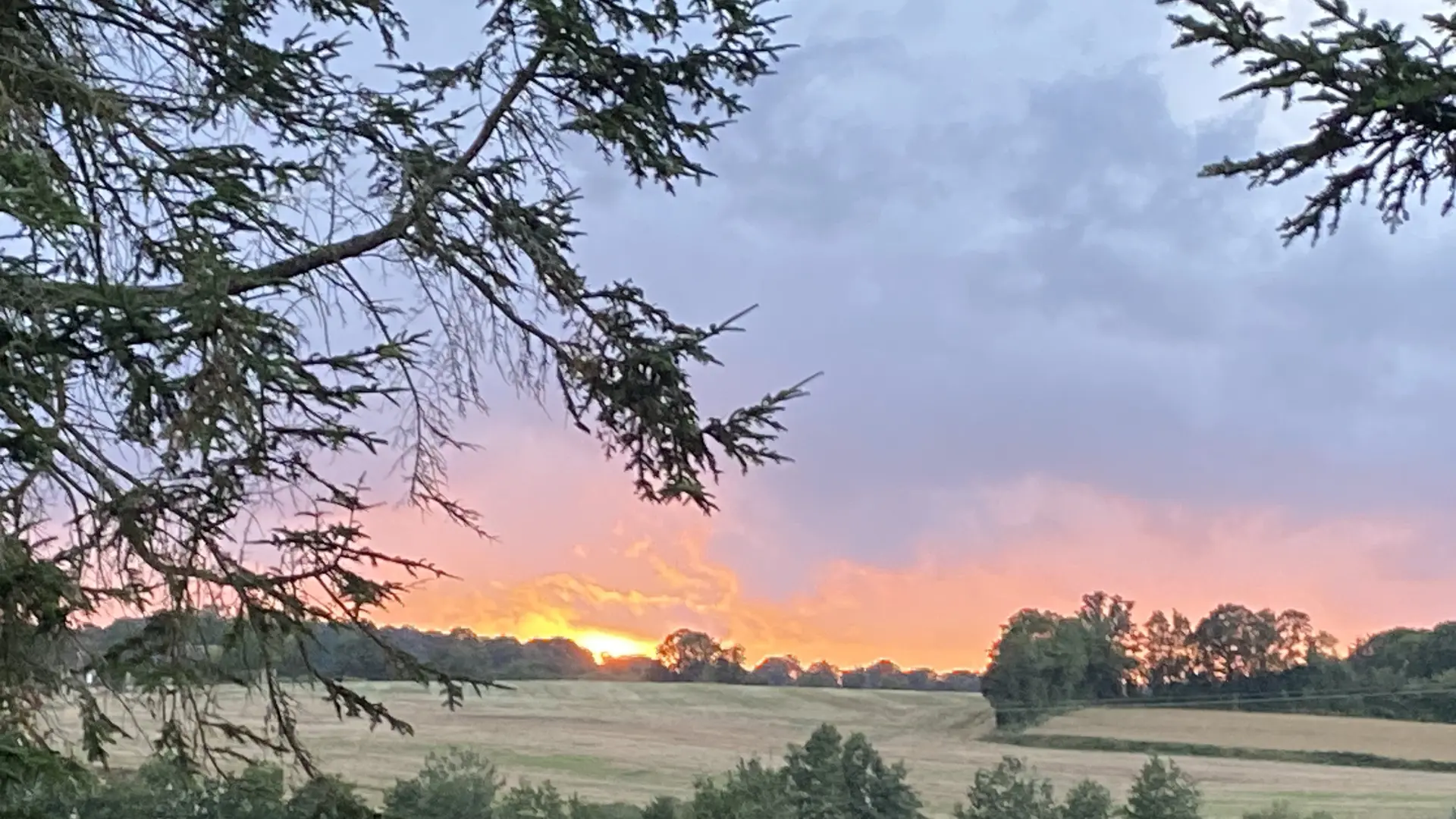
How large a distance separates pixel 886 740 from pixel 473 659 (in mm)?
6287

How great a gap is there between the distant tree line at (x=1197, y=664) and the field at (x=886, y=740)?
0.94ft

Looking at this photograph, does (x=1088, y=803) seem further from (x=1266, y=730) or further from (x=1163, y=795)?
(x=1266, y=730)

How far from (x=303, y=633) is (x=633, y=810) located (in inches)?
253

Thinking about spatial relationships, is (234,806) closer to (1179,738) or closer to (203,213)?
(203,213)

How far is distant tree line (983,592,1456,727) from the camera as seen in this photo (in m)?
10.9

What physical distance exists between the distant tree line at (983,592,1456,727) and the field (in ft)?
0.94

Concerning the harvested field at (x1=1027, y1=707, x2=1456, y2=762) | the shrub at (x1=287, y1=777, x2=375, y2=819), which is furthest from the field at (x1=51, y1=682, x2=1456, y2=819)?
the shrub at (x1=287, y1=777, x2=375, y2=819)

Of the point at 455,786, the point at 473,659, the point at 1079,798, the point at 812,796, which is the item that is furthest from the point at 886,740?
the point at 473,659

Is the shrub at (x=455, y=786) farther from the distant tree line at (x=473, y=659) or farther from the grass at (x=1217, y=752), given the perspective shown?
the grass at (x=1217, y=752)

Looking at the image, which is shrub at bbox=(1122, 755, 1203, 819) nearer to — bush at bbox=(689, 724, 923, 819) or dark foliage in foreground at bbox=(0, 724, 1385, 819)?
dark foliage in foreground at bbox=(0, 724, 1385, 819)

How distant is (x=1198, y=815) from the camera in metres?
9.52

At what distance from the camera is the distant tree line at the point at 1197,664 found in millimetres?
10914

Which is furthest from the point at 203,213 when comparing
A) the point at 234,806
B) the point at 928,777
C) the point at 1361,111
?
the point at 928,777

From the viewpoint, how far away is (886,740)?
36.0ft
